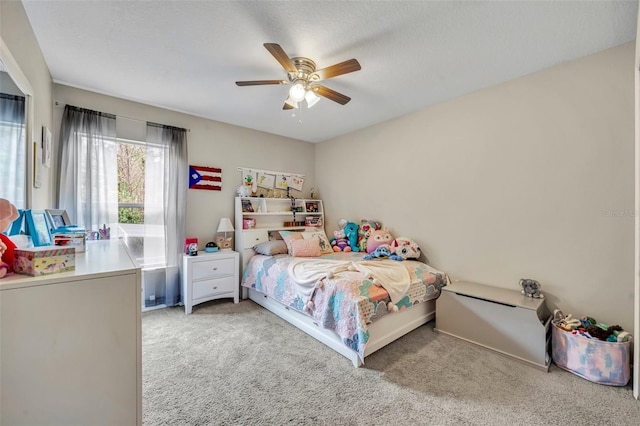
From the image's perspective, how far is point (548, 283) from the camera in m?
2.31

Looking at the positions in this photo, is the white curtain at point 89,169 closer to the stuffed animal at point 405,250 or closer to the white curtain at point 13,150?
the white curtain at point 13,150

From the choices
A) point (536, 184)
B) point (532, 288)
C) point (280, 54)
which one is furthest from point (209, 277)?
point (536, 184)

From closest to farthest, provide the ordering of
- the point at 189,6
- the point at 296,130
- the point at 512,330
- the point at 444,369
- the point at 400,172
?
the point at 189,6 → the point at 444,369 → the point at 512,330 → the point at 400,172 → the point at 296,130

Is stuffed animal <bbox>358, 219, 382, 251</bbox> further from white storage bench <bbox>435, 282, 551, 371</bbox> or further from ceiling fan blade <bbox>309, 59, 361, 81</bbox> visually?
ceiling fan blade <bbox>309, 59, 361, 81</bbox>

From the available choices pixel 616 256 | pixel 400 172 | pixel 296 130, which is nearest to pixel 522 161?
pixel 616 256

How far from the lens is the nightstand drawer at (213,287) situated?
307cm

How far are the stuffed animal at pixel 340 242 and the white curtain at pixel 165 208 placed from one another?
2099mm

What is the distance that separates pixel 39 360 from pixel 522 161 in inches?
135

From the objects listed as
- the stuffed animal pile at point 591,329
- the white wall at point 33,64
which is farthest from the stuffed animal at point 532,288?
the white wall at point 33,64

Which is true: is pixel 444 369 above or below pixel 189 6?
below

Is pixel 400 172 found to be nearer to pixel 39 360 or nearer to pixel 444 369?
pixel 444 369

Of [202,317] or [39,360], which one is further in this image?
[202,317]

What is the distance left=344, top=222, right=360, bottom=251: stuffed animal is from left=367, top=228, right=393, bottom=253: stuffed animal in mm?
372

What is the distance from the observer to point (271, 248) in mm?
Answer: 3352
